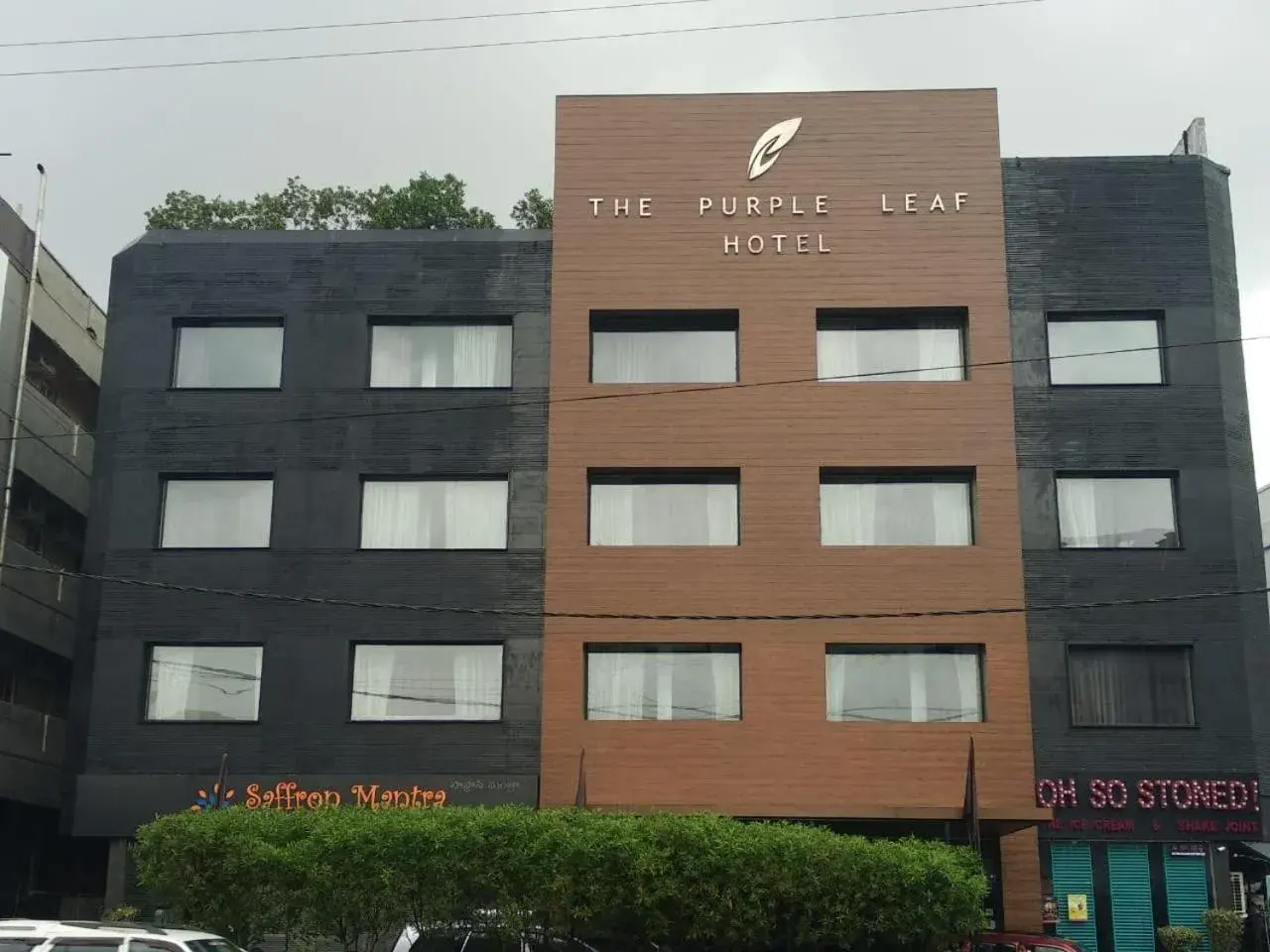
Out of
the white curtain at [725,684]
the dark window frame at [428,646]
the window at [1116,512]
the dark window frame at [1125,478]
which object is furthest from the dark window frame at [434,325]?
the window at [1116,512]

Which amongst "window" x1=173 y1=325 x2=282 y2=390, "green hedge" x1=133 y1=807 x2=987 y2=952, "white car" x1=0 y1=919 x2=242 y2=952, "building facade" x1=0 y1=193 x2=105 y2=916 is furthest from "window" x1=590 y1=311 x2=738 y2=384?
"white car" x1=0 y1=919 x2=242 y2=952

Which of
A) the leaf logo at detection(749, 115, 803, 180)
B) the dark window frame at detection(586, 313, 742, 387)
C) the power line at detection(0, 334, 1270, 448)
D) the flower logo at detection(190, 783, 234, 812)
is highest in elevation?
the leaf logo at detection(749, 115, 803, 180)

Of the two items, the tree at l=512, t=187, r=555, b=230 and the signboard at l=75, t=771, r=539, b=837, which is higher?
the tree at l=512, t=187, r=555, b=230

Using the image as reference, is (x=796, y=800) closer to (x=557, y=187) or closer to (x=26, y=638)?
(x=557, y=187)

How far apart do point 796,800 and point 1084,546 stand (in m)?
7.18

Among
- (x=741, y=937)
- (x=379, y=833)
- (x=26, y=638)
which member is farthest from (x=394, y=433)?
(x=741, y=937)

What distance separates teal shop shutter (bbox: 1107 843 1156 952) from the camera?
87.4 ft

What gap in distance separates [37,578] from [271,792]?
7.77 m

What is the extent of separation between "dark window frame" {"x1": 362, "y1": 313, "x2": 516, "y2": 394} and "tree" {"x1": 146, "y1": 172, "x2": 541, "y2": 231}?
13162 millimetres

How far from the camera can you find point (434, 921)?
19.0 m

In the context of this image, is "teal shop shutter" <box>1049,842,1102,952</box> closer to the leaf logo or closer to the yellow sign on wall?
the yellow sign on wall

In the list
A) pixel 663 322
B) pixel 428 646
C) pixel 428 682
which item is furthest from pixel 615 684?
pixel 663 322

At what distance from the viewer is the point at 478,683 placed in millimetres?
28219

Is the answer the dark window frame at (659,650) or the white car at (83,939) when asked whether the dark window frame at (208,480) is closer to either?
the dark window frame at (659,650)
